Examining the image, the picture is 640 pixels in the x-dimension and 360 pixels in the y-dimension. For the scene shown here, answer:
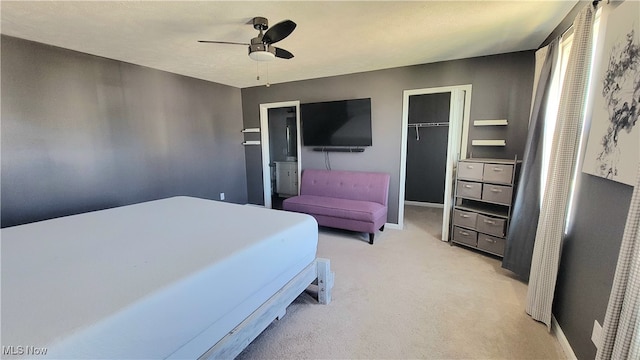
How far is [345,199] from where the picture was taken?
12.8 feet

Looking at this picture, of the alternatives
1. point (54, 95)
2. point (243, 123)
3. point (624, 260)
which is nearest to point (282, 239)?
point (624, 260)

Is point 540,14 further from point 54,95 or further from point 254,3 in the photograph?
point 54,95

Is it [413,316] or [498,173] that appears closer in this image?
[413,316]

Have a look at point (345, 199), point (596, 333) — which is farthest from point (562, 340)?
point (345, 199)

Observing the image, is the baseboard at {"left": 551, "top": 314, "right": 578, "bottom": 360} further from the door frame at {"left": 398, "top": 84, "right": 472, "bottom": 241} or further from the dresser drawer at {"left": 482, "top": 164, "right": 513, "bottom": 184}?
the door frame at {"left": 398, "top": 84, "right": 472, "bottom": 241}

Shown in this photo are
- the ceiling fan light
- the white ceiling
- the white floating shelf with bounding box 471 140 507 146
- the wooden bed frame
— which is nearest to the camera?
the wooden bed frame

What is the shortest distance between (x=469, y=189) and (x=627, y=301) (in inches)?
87.1

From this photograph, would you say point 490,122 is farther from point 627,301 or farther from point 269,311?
point 269,311

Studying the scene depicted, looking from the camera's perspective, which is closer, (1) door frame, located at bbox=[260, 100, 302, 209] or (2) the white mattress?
(2) the white mattress

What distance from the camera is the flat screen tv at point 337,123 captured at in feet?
12.6

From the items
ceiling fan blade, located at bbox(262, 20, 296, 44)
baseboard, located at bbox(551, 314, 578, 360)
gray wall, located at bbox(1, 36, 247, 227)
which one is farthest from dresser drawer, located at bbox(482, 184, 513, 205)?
gray wall, located at bbox(1, 36, 247, 227)

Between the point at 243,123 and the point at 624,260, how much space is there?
16.4 feet

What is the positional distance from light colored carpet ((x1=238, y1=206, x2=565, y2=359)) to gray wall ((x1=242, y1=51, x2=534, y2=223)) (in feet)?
4.36

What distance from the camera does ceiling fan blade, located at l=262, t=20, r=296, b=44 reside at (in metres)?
1.83
